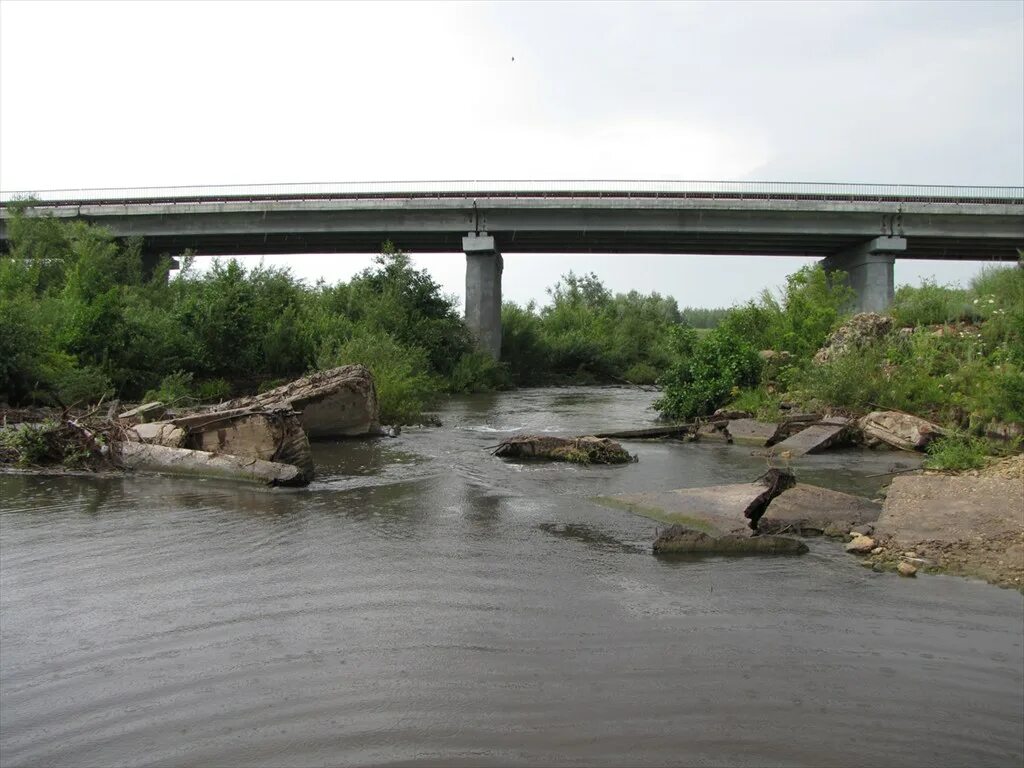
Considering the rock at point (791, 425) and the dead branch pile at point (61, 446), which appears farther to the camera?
the rock at point (791, 425)

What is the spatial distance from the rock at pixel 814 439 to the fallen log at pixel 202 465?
8.66 metres

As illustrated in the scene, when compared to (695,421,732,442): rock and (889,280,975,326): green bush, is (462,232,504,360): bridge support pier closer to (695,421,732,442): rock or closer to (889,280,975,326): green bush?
(889,280,975,326): green bush

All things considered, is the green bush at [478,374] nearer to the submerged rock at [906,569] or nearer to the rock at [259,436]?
the rock at [259,436]

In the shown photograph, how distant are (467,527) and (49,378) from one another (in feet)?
45.2

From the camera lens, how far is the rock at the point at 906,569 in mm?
6930

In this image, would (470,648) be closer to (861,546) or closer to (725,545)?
(725,545)

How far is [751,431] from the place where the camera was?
16891 millimetres

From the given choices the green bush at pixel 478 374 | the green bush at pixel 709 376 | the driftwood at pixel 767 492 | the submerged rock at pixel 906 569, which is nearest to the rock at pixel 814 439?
the green bush at pixel 709 376

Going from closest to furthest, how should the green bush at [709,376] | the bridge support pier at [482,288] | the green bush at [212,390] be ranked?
the green bush at [709,376]
the green bush at [212,390]
the bridge support pier at [482,288]

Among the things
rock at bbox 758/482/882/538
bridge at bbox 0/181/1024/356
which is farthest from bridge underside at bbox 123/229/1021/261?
rock at bbox 758/482/882/538

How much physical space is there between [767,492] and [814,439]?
6.55 m

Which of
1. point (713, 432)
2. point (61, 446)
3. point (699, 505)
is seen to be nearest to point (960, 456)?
point (699, 505)

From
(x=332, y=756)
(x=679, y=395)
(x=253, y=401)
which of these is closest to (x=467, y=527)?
(x=332, y=756)

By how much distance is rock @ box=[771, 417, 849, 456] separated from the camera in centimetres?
1480
